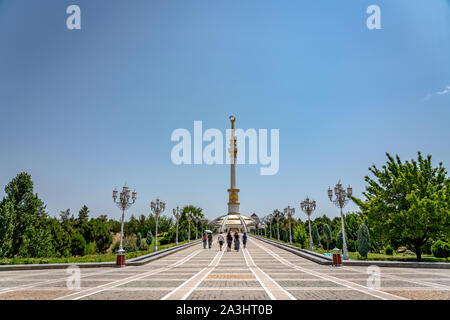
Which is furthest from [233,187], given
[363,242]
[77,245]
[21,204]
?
[363,242]

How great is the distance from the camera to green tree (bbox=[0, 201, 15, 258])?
2708 cm

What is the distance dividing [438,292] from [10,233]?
35.5 meters

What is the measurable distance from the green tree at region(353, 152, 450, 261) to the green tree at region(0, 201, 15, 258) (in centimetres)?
3399

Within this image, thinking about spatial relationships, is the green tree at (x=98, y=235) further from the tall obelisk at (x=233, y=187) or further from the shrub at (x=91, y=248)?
the tall obelisk at (x=233, y=187)

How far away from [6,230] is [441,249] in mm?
39148

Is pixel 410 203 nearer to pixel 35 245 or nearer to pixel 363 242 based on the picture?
pixel 363 242

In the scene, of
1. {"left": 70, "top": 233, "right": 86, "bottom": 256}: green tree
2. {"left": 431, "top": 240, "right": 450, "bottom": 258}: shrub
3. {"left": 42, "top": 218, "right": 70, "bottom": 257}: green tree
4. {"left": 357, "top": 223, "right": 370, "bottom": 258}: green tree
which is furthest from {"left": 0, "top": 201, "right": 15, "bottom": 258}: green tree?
{"left": 431, "top": 240, "right": 450, "bottom": 258}: shrub

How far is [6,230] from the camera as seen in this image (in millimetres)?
27406

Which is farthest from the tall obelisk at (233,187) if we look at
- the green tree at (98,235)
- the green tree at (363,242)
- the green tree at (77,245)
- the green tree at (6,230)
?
the green tree at (363,242)

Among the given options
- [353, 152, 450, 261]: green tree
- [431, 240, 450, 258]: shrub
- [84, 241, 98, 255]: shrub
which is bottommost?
[84, 241, 98, 255]: shrub

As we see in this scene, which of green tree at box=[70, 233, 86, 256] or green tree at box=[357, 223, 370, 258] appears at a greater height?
green tree at box=[357, 223, 370, 258]

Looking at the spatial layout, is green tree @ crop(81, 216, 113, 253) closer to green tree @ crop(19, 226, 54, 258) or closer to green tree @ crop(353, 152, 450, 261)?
green tree @ crop(19, 226, 54, 258)

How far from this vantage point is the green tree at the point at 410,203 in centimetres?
1666
